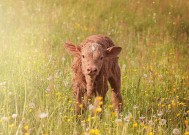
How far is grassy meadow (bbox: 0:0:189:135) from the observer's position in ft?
13.7

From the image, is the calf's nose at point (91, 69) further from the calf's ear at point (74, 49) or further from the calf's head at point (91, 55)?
the calf's ear at point (74, 49)

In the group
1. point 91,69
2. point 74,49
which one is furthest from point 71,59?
point 91,69

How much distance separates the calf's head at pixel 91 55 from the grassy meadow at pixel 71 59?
413 millimetres

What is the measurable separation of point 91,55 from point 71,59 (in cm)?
302

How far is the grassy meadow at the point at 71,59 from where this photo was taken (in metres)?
4.18

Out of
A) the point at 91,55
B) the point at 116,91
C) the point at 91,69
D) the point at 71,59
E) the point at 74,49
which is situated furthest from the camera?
the point at 71,59

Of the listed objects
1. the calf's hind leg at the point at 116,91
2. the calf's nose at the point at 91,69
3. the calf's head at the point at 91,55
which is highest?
the calf's head at the point at 91,55

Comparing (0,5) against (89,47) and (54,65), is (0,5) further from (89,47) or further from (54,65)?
(89,47)

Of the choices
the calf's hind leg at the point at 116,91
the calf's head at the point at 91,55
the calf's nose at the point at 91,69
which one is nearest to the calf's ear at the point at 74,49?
the calf's head at the point at 91,55

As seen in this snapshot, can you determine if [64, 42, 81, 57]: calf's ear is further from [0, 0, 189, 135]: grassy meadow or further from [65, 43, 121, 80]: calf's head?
[0, 0, 189, 135]: grassy meadow

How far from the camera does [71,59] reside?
25.5ft

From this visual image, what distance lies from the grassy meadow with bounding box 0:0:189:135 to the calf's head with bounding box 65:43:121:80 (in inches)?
16.2

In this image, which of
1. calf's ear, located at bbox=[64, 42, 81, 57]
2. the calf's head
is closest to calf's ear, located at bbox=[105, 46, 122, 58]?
the calf's head

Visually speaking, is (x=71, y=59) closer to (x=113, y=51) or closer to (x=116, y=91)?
(x=116, y=91)
